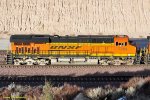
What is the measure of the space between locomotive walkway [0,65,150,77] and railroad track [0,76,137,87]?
3.73 ft

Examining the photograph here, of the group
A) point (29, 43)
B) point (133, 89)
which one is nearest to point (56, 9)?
point (29, 43)

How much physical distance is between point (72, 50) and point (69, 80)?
4559mm

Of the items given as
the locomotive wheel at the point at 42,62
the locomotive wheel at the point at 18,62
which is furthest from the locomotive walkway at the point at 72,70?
the locomotive wheel at the point at 42,62

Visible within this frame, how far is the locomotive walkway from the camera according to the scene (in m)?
36.6

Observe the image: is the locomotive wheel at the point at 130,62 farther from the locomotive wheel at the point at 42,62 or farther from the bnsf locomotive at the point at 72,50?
the locomotive wheel at the point at 42,62

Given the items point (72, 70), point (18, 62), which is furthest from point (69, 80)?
point (18, 62)

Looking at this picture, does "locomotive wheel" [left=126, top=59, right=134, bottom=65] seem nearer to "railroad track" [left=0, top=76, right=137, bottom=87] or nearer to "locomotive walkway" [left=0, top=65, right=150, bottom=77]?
"locomotive walkway" [left=0, top=65, right=150, bottom=77]

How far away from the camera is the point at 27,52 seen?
3822 centimetres

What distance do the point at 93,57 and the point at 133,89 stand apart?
12132 millimetres

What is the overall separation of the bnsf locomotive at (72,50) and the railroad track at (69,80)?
3.02 meters

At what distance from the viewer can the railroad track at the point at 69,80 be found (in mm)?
33250

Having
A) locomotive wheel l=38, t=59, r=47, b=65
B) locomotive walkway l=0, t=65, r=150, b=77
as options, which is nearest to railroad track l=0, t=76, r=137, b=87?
locomotive walkway l=0, t=65, r=150, b=77

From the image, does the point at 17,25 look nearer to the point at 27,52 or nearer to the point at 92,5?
the point at 92,5

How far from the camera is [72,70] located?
36906 mm
